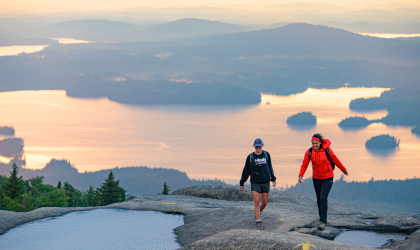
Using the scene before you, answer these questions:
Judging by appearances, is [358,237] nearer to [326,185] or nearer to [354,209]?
[326,185]

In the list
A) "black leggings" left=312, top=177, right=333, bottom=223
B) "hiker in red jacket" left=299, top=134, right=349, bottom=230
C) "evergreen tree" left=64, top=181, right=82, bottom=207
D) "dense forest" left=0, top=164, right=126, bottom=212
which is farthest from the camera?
"evergreen tree" left=64, top=181, right=82, bottom=207

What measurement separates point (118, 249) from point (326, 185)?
344 inches

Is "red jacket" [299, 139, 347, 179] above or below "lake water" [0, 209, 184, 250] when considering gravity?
above

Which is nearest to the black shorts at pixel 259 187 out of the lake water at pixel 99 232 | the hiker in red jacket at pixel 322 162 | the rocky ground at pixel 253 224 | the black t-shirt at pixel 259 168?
the black t-shirt at pixel 259 168

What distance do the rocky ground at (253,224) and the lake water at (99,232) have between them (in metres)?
0.68

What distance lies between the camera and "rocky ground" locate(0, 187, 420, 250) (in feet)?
42.5

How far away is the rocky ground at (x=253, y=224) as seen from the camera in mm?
12961

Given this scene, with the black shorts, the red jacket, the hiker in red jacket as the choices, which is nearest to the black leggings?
the hiker in red jacket

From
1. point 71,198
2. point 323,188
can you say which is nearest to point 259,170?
point 323,188

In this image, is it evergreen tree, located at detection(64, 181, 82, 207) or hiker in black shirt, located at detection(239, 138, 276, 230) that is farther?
evergreen tree, located at detection(64, 181, 82, 207)

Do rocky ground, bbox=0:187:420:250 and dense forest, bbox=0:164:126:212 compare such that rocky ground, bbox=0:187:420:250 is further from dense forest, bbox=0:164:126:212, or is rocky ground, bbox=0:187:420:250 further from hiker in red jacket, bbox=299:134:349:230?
dense forest, bbox=0:164:126:212

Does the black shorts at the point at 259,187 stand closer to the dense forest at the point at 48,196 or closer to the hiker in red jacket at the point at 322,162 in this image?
the hiker in red jacket at the point at 322,162

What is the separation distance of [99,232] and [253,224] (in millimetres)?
7338

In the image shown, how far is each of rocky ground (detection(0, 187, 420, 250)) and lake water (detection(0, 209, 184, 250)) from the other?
26.6 inches
